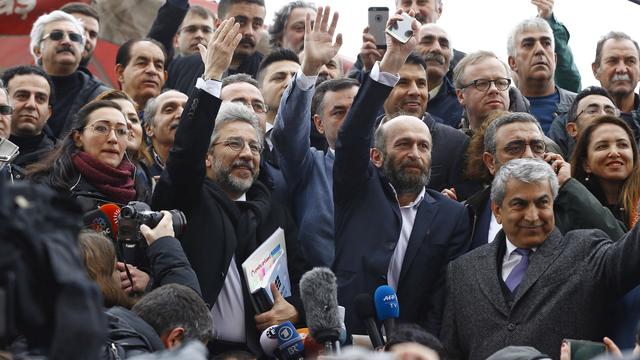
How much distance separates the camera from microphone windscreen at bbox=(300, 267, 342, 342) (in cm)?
585

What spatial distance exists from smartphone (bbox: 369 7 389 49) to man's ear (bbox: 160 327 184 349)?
3.56 meters

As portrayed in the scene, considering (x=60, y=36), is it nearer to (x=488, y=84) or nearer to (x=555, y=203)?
(x=488, y=84)

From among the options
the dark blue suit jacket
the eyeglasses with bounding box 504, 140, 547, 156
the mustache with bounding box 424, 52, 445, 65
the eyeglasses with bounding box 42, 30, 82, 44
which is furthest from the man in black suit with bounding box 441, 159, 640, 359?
the eyeglasses with bounding box 42, 30, 82, 44

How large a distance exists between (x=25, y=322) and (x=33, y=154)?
5.01 metres

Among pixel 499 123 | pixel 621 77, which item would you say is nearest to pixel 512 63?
pixel 621 77

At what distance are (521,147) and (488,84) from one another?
1.05 metres

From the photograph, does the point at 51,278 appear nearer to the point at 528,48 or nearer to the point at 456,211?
the point at 456,211

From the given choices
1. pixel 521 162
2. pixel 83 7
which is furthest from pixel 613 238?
pixel 83 7

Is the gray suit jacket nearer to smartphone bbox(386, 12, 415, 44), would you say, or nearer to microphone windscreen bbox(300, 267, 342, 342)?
microphone windscreen bbox(300, 267, 342, 342)

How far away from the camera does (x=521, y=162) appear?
6.70m

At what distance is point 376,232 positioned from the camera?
22.6ft

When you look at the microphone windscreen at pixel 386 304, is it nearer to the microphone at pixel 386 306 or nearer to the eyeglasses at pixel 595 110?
the microphone at pixel 386 306

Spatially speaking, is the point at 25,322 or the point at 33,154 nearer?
the point at 25,322

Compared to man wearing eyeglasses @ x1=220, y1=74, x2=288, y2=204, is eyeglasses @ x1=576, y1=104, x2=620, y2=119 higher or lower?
higher
